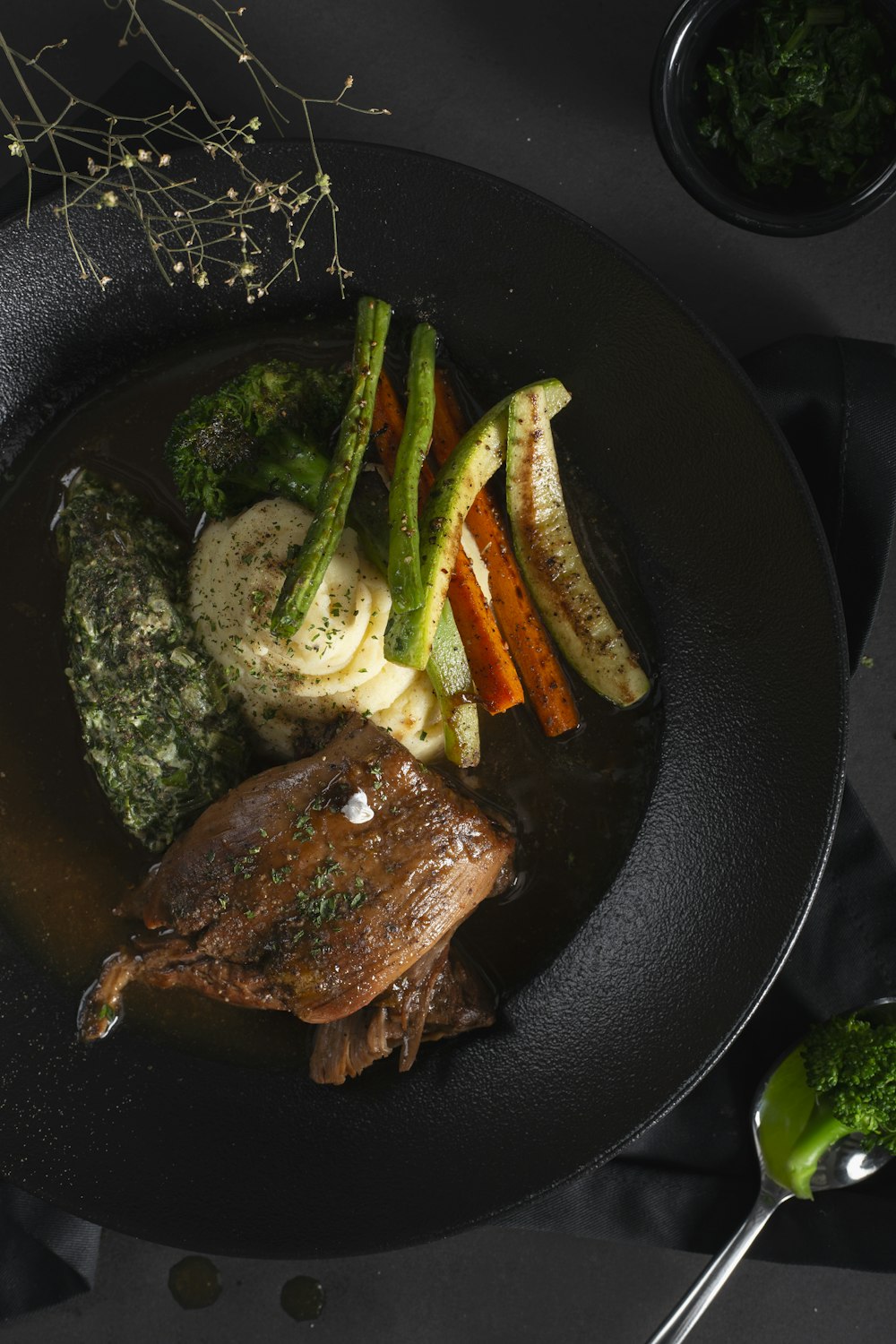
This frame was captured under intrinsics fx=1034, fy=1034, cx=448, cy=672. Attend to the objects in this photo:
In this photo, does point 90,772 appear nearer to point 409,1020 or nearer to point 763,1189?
point 409,1020

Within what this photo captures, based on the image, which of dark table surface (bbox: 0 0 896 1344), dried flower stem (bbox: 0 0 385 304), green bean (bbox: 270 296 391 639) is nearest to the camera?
green bean (bbox: 270 296 391 639)

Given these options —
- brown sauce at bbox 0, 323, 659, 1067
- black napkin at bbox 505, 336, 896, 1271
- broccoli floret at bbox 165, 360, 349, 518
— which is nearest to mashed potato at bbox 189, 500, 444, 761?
broccoli floret at bbox 165, 360, 349, 518

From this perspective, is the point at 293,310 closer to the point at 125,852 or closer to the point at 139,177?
the point at 139,177

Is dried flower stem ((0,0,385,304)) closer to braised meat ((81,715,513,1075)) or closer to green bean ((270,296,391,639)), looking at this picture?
Answer: green bean ((270,296,391,639))

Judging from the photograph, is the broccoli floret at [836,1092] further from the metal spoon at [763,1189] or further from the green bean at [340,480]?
the green bean at [340,480]

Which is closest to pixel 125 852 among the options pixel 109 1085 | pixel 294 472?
pixel 109 1085

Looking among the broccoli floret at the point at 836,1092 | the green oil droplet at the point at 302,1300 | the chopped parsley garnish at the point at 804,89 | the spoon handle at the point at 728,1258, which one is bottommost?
the spoon handle at the point at 728,1258

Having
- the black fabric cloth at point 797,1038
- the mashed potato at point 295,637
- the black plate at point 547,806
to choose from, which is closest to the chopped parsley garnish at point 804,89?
the black fabric cloth at point 797,1038
